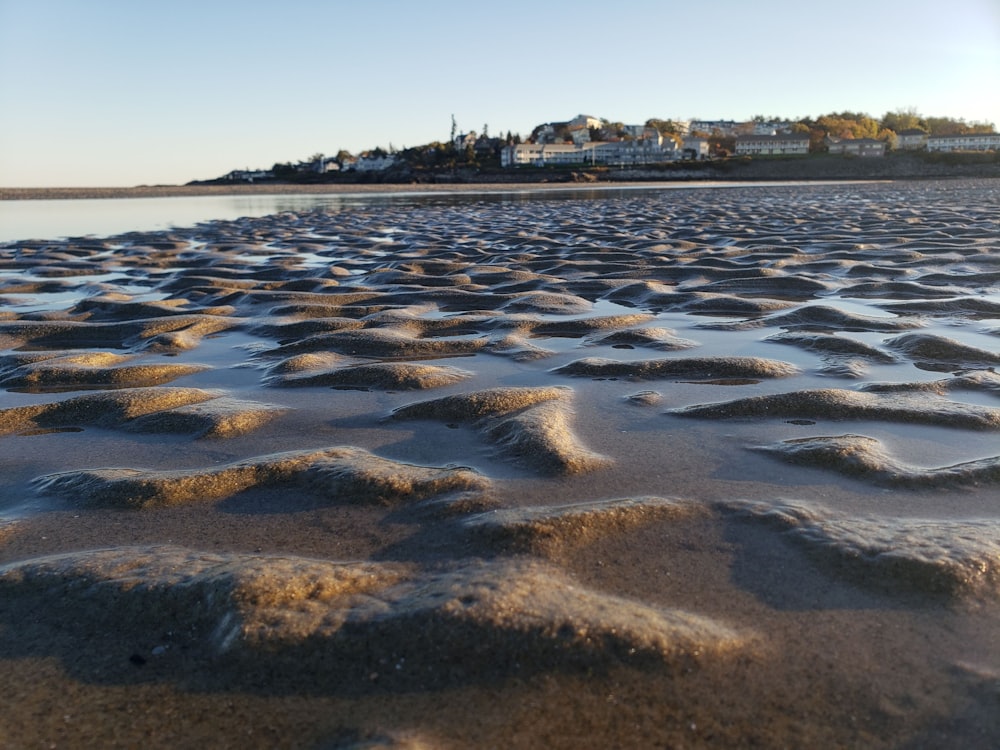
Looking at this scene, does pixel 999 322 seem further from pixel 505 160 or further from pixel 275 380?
pixel 505 160

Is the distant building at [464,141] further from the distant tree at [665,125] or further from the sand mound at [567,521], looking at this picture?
the sand mound at [567,521]

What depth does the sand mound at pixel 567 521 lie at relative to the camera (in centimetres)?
199

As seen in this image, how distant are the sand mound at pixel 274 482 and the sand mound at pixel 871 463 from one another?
1154 mm

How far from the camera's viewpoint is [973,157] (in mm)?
74938

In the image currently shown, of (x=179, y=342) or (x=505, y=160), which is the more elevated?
(x=505, y=160)

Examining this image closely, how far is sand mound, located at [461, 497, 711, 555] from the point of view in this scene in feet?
6.53

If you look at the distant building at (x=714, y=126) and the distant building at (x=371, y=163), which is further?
the distant building at (x=714, y=126)

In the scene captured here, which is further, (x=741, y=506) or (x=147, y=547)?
(x=741, y=506)

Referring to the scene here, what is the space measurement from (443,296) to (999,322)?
14.2 ft

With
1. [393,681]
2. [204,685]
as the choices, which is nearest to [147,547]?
[204,685]

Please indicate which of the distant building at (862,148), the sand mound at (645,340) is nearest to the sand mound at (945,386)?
the sand mound at (645,340)

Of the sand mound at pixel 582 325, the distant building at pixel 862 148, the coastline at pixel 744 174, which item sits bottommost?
the sand mound at pixel 582 325

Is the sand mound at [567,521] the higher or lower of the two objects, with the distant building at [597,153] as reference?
lower

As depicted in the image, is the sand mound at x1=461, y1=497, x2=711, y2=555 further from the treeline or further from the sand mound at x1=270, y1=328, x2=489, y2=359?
the treeline
